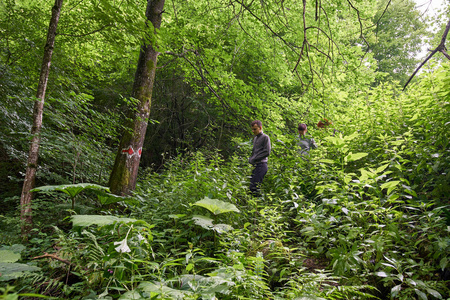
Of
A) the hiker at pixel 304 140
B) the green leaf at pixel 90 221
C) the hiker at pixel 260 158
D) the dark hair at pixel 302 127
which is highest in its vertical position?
the dark hair at pixel 302 127

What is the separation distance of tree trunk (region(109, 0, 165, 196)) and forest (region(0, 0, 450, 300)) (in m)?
0.02

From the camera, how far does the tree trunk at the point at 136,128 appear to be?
4.18 m

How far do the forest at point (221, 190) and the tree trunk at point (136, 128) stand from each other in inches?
0.9

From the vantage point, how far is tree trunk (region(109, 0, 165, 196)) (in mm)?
4180

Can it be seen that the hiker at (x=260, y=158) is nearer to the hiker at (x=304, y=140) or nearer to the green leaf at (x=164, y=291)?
the hiker at (x=304, y=140)

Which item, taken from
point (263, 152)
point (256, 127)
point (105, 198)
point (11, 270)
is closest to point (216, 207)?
point (105, 198)

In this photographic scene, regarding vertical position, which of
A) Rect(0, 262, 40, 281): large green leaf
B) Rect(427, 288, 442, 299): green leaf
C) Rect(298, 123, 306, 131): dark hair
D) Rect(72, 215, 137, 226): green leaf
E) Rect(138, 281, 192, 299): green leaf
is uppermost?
Rect(298, 123, 306, 131): dark hair

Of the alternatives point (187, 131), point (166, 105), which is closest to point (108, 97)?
point (166, 105)

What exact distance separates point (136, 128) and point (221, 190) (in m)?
2.05

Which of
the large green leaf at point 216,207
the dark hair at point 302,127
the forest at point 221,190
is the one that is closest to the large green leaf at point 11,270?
the forest at point 221,190

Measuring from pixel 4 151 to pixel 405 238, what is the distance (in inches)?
251

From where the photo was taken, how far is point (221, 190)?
3303mm

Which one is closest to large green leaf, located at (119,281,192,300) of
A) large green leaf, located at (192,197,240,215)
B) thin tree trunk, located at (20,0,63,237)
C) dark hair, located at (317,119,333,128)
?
large green leaf, located at (192,197,240,215)

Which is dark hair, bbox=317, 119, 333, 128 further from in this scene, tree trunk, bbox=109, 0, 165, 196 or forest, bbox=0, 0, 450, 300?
tree trunk, bbox=109, 0, 165, 196
